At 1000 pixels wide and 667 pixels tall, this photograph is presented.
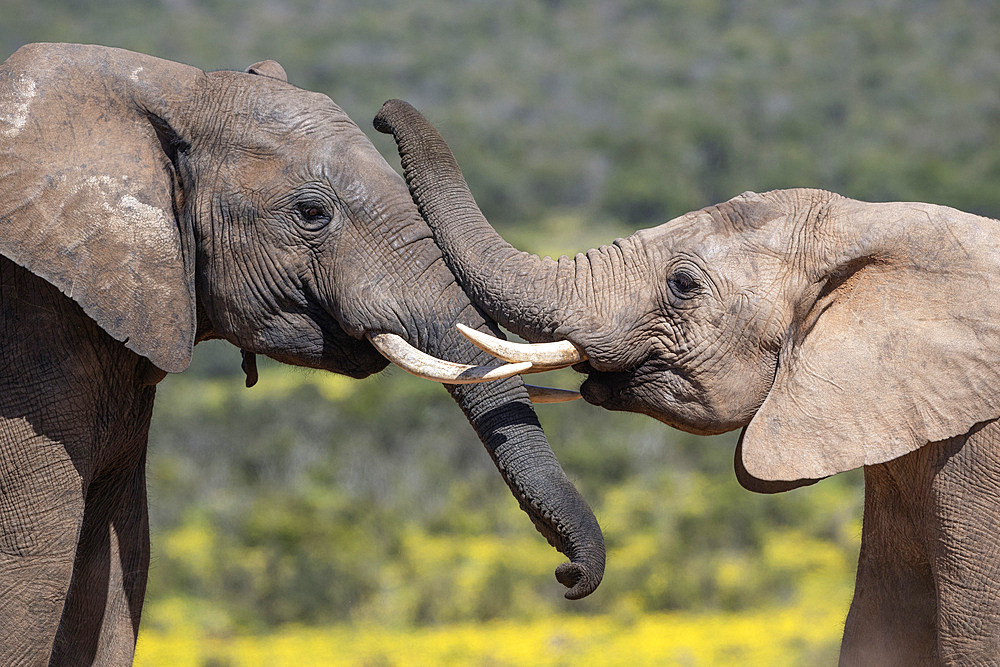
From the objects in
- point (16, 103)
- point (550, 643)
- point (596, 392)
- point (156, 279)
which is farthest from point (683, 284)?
point (550, 643)

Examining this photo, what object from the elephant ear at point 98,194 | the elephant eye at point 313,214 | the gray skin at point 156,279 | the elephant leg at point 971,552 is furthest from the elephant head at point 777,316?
the elephant ear at point 98,194

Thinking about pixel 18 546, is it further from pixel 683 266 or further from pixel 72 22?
pixel 72 22

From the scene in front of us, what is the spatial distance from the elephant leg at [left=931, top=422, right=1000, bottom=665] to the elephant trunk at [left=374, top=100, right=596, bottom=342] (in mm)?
1301

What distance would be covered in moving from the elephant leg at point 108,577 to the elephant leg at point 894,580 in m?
2.69

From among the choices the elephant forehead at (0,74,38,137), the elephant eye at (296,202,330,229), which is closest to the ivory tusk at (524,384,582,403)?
the elephant eye at (296,202,330,229)

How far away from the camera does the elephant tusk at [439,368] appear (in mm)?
4293

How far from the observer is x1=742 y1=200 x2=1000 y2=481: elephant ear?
4.09 meters

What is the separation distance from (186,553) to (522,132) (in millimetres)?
28027

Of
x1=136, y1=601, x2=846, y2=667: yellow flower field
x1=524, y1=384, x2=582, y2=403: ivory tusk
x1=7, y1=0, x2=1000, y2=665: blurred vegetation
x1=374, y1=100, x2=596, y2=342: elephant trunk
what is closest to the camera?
x1=374, y1=100, x2=596, y2=342: elephant trunk

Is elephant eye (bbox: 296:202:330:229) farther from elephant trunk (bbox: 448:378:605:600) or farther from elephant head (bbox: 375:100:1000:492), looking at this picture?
elephant trunk (bbox: 448:378:605:600)

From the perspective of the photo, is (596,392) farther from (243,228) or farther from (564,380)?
(564,380)

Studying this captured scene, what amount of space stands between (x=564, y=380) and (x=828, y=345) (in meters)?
14.1

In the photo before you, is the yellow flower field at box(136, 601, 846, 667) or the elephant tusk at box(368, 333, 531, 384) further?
the yellow flower field at box(136, 601, 846, 667)

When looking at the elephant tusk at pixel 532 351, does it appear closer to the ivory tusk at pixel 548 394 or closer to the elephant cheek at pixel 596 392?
the elephant cheek at pixel 596 392
